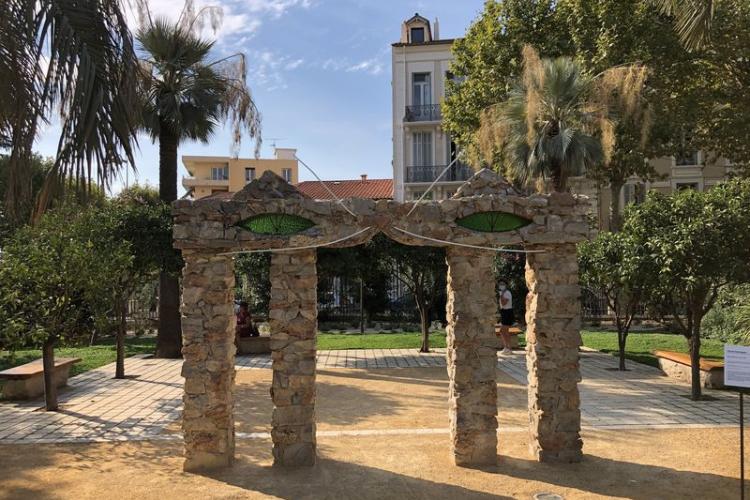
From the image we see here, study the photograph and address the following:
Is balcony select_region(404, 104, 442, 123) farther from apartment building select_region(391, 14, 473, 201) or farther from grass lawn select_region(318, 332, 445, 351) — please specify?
grass lawn select_region(318, 332, 445, 351)

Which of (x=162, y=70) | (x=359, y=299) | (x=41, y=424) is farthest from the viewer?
(x=359, y=299)

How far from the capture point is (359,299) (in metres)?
22.0

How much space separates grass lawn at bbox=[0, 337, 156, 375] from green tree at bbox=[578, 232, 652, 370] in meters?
11.5

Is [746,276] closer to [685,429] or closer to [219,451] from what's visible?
[685,429]

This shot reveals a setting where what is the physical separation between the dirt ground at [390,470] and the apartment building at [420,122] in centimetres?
2113

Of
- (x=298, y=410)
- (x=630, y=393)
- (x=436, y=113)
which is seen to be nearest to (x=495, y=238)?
(x=298, y=410)

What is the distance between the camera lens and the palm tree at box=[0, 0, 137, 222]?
5016 millimetres

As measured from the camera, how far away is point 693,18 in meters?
8.84

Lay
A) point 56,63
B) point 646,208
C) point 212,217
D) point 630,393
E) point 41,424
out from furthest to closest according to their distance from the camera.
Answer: point 630,393
point 646,208
point 41,424
point 212,217
point 56,63

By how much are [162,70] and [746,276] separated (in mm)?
13078

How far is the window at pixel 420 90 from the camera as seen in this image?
94.7ft

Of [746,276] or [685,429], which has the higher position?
[746,276]

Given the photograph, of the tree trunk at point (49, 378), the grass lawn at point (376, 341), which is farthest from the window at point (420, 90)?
the tree trunk at point (49, 378)

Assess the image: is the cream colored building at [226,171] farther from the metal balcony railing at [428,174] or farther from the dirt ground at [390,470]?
the dirt ground at [390,470]
